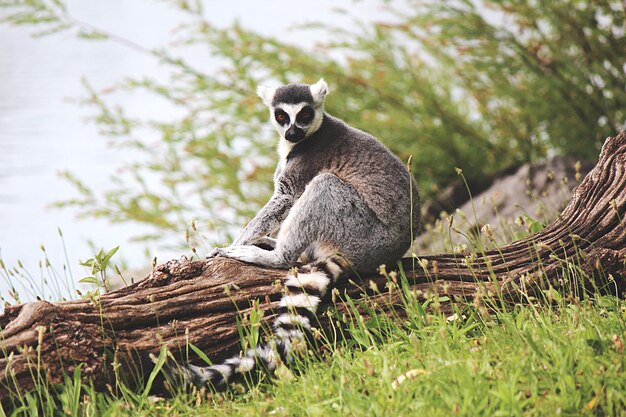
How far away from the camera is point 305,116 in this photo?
5.04 meters

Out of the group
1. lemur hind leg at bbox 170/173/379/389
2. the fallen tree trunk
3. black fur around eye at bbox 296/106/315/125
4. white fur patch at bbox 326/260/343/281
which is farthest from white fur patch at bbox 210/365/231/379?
black fur around eye at bbox 296/106/315/125

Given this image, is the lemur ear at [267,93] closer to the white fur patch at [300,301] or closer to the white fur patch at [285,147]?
the white fur patch at [285,147]

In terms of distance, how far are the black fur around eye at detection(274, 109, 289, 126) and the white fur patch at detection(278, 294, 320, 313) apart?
150cm

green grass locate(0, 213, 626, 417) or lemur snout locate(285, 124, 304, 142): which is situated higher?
lemur snout locate(285, 124, 304, 142)

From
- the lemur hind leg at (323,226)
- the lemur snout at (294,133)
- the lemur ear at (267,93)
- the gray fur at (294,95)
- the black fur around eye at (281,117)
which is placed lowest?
the lemur hind leg at (323,226)

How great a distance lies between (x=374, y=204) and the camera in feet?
15.1

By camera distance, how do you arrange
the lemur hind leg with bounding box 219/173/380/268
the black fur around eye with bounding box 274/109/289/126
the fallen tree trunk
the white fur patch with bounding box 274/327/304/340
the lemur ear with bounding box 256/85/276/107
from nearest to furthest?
the fallen tree trunk
the white fur patch with bounding box 274/327/304/340
the lemur hind leg with bounding box 219/173/380/268
the black fur around eye with bounding box 274/109/289/126
the lemur ear with bounding box 256/85/276/107

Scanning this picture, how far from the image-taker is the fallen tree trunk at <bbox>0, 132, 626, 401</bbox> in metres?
3.66

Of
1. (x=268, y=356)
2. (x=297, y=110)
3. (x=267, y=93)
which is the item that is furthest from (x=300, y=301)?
(x=267, y=93)

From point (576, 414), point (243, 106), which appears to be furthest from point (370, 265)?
point (243, 106)

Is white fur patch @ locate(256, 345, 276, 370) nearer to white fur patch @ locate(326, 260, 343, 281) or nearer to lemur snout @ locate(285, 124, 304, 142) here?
white fur patch @ locate(326, 260, 343, 281)

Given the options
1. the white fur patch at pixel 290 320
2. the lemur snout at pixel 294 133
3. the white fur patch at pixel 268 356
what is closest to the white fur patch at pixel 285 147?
the lemur snout at pixel 294 133

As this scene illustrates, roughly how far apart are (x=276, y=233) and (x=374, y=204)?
0.79m

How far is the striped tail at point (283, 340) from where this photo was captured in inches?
145
